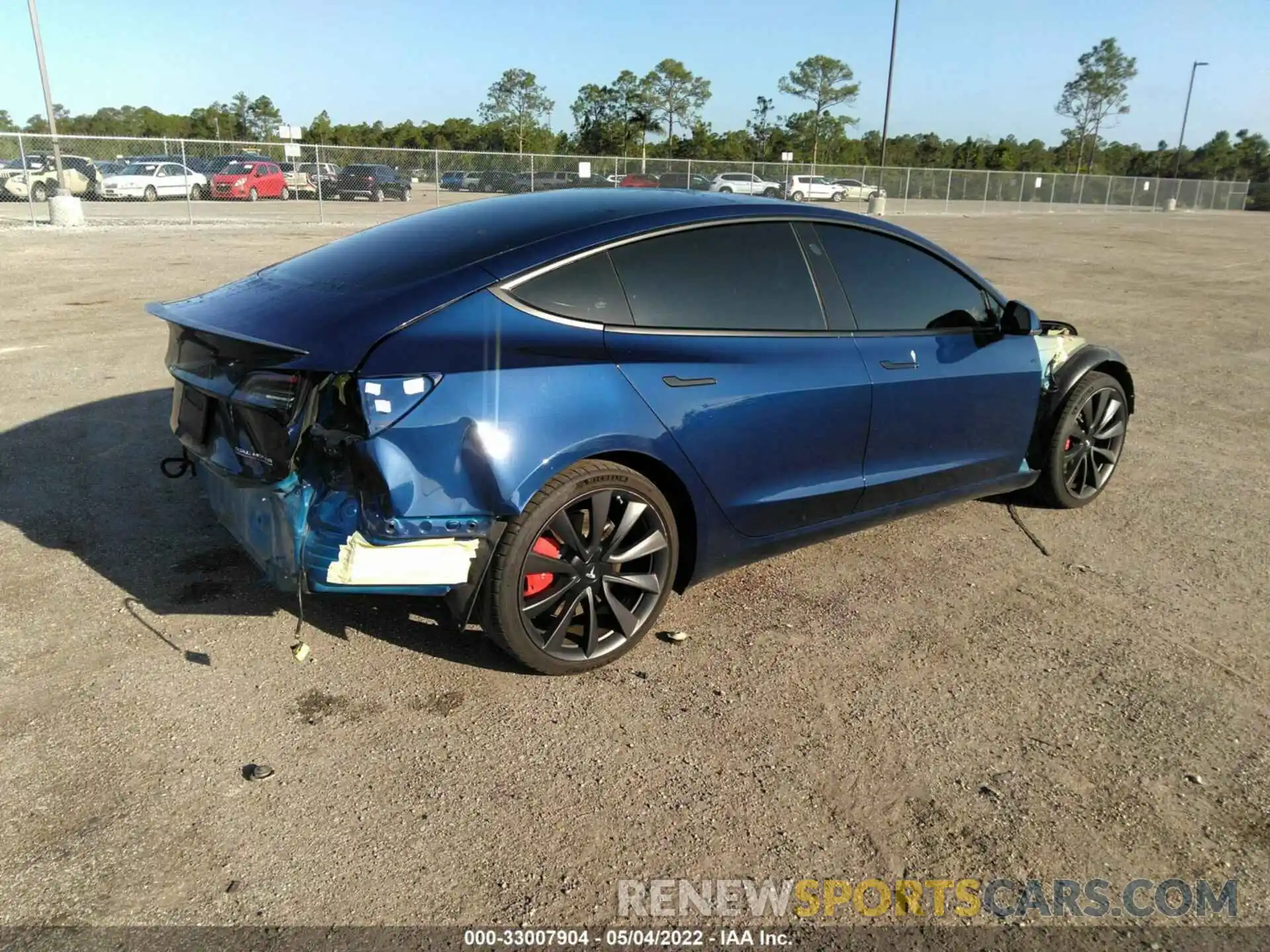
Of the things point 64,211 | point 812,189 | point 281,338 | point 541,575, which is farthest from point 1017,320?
point 812,189

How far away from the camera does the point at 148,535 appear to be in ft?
13.9

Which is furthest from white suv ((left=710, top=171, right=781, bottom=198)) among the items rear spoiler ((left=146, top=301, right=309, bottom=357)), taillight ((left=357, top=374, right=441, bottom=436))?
taillight ((left=357, top=374, right=441, bottom=436))

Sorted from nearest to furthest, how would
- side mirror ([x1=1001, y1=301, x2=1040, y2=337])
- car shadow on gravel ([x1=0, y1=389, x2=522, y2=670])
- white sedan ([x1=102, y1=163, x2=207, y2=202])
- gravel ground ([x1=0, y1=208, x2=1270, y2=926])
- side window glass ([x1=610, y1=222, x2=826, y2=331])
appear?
gravel ground ([x1=0, y1=208, x2=1270, y2=926])
side window glass ([x1=610, y1=222, x2=826, y2=331])
car shadow on gravel ([x1=0, y1=389, x2=522, y2=670])
side mirror ([x1=1001, y1=301, x2=1040, y2=337])
white sedan ([x1=102, y1=163, x2=207, y2=202])

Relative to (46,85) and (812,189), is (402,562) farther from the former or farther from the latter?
(812,189)

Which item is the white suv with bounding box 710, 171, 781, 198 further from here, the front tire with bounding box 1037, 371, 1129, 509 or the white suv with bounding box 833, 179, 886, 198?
the front tire with bounding box 1037, 371, 1129, 509

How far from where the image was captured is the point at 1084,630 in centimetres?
366

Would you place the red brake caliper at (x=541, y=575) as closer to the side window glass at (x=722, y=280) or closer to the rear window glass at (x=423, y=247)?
the side window glass at (x=722, y=280)

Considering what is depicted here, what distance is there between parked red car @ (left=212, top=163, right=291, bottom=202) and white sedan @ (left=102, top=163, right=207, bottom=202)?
2.26 feet

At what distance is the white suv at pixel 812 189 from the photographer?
39.4m

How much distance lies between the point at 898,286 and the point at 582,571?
1.98 m

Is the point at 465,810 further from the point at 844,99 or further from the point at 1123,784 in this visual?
the point at 844,99

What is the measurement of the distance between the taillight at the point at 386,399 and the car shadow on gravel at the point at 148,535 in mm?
1046

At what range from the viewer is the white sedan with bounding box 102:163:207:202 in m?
28.7

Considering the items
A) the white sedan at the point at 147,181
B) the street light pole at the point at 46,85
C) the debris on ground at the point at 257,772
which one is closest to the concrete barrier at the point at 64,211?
the street light pole at the point at 46,85
